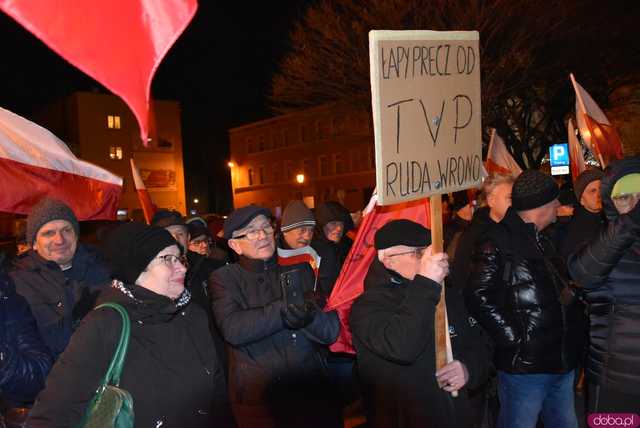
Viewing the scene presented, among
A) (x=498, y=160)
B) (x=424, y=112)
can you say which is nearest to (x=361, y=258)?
(x=424, y=112)

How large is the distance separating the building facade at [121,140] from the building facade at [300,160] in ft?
21.5

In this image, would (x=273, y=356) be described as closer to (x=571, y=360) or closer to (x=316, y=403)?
(x=316, y=403)

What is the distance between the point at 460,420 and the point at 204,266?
271 centimetres

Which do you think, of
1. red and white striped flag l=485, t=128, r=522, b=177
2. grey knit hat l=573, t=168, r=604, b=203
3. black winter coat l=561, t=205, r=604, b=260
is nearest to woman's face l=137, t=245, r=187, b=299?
black winter coat l=561, t=205, r=604, b=260

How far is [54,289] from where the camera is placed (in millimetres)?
3748

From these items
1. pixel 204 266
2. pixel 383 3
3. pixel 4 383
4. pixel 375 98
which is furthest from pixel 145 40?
pixel 383 3

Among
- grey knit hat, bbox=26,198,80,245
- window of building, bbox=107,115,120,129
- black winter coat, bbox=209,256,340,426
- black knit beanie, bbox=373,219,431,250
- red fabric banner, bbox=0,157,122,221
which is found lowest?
black winter coat, bbox=209,256,340,426

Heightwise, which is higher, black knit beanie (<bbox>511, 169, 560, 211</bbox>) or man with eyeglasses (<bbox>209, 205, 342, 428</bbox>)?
black knit beanie (<bbox>511, 169, 560, 211</bbox>)

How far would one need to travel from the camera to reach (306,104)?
63.8 feet

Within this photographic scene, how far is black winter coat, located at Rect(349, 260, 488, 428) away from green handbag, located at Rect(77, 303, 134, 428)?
1.19 m

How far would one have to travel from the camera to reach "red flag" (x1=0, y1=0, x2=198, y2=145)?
1.63 m

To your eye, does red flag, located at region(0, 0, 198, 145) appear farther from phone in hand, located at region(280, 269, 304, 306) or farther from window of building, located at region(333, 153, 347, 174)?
window of building, located at region(333, 153, 347, 174)

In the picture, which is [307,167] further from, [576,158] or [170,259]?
[170,259]

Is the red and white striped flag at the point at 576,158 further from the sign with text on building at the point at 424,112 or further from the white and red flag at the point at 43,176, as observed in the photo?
the white and red flag at the point at 43,176
